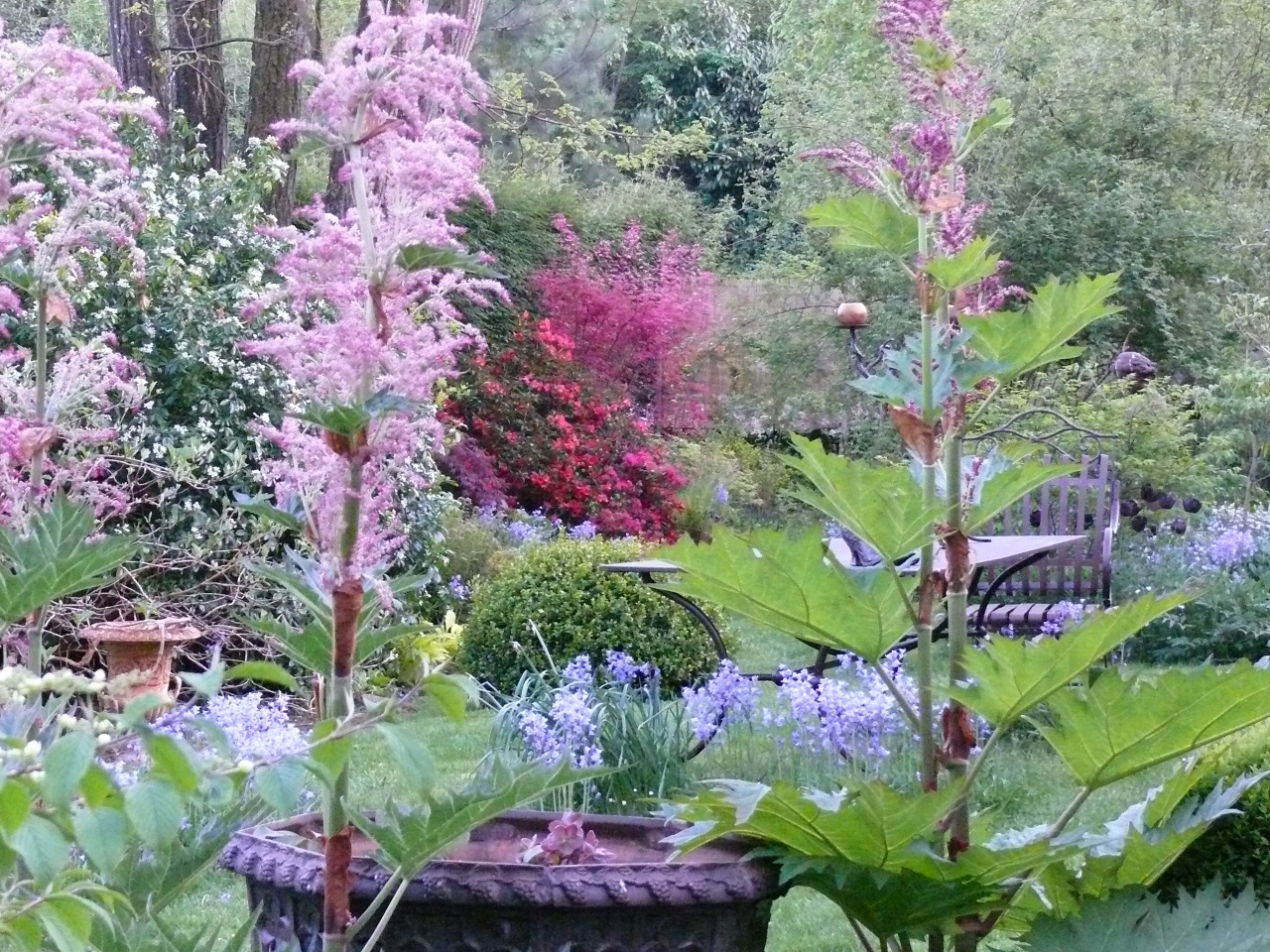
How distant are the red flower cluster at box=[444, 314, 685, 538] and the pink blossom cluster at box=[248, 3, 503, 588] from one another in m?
8.96

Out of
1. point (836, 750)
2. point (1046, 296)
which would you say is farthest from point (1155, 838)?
point (836, 750)

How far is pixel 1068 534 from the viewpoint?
851cm

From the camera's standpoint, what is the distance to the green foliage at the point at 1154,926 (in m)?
1.68

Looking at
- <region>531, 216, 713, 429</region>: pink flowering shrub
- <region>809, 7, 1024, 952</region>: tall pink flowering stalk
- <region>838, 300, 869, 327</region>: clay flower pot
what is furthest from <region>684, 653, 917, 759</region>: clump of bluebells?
<region>531, 216, 713, 429</region>: pink flowering shrub

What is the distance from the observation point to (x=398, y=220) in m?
1.41

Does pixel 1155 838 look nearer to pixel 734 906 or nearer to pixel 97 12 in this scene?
pixel 734 906

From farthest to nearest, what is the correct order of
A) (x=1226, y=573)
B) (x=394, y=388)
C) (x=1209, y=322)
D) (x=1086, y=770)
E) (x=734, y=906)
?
(x=1209, y=322), (x=1226, y=573), (x=734, y=906), (x=1086, y=770), (x=394, y=388)

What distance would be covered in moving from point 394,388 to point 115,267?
234 inches

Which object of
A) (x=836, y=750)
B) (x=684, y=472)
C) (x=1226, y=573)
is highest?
(x=836, y=750)

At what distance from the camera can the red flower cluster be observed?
1063 cm

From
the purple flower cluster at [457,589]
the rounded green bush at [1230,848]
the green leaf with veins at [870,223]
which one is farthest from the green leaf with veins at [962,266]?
the purple flower cluster at [457,589]

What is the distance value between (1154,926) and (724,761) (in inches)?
113

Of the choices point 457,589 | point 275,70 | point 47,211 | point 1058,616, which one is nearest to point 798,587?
point 47,211

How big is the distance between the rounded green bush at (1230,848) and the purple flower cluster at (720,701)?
225 cm
